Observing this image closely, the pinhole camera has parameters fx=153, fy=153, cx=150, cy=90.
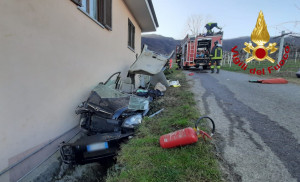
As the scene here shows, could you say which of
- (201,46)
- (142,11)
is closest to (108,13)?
(142,11)

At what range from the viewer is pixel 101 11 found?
4.14 m

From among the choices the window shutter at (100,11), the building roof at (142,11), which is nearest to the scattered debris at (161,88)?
the window shutter at (100,11)

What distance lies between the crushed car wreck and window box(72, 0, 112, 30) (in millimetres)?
2082

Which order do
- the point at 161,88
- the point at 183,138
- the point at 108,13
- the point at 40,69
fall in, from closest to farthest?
the point at 183,138 < the point at 40,69 < the point at 108,13 < the point at 161,88

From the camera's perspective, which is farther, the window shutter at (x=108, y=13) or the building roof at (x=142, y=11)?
the building roof at (x=142, y=11)

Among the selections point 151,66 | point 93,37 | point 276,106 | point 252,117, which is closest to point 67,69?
point 93,37

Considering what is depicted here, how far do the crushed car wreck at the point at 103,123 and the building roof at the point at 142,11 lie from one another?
4.42 metres

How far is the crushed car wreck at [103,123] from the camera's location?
85.6 inches

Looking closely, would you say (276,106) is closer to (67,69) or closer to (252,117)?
(252,117)

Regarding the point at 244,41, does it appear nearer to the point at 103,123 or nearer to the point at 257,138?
the point at 257,138

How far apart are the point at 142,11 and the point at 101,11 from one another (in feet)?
10.5

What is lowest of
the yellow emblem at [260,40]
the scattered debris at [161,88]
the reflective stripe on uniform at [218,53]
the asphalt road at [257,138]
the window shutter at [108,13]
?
the asphalt road at [257,138]

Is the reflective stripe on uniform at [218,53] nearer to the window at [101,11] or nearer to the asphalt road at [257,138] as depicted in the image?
the asphalt road at [257,138]

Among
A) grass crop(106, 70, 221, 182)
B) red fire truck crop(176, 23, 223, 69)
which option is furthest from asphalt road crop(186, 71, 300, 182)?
red fire truck crop(176, 23, 223, 69)
